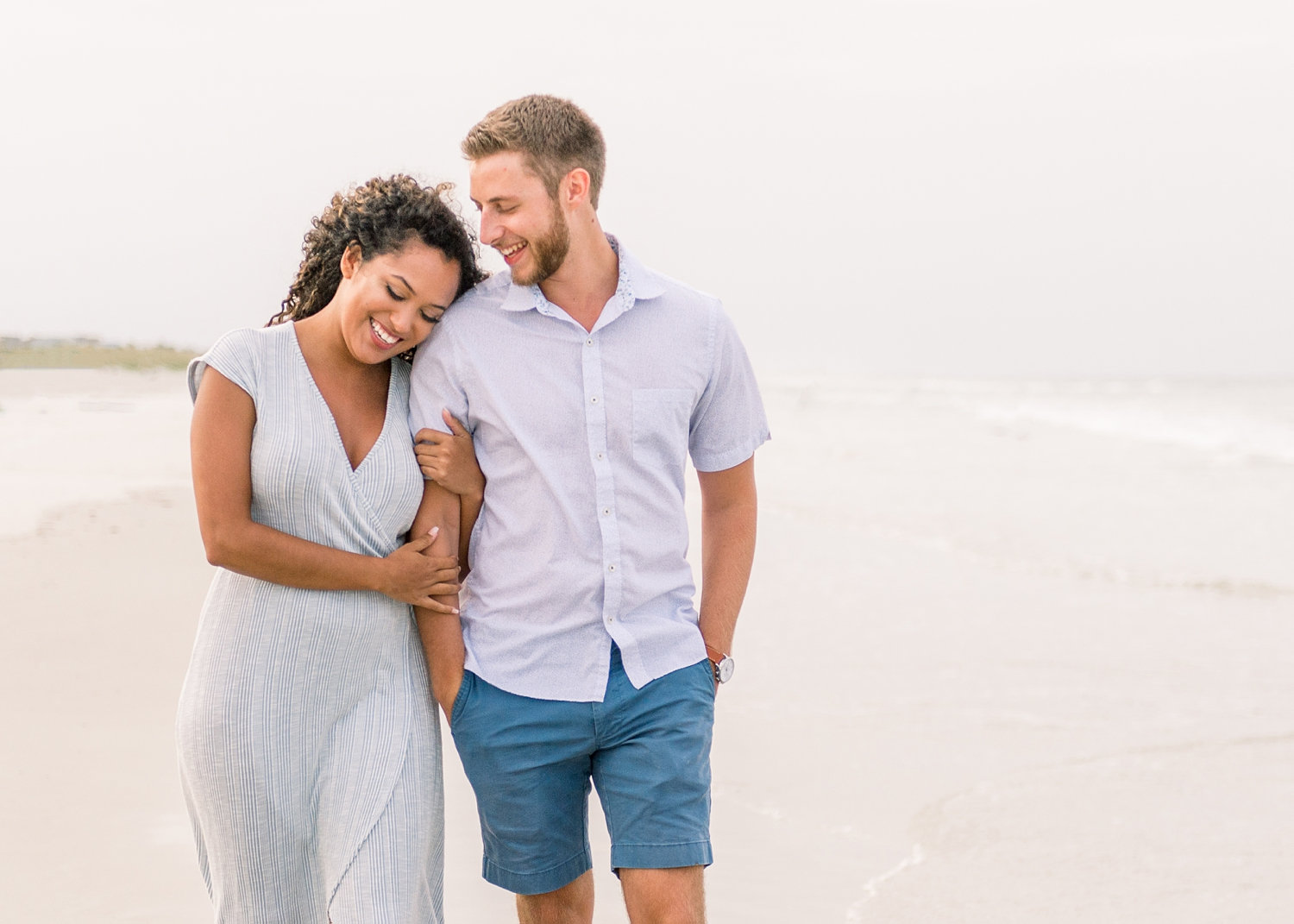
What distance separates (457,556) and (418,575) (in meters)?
0.21

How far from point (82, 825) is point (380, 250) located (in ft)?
8.08

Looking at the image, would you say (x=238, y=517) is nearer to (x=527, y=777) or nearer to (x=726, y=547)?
(x=527, y=777)

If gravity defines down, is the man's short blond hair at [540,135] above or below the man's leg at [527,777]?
above

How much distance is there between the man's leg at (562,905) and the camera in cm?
251

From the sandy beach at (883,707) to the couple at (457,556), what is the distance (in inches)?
47.3

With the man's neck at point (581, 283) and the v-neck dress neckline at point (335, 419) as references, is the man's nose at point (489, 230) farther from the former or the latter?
the v-neck dress neckline at point (335, 419)

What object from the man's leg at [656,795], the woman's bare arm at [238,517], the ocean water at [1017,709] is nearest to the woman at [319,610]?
the woman's bare arm at [238,517]

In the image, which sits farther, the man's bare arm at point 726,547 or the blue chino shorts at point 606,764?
the man's bare arm at point 726,547

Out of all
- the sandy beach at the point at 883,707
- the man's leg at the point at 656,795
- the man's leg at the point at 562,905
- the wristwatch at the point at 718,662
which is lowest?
the sandy beach at the point at 883,707

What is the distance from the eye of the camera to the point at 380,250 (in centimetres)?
226

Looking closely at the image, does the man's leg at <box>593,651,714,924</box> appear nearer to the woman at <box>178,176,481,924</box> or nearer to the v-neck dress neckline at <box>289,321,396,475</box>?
the woman at <box>178,176,481,924</box>

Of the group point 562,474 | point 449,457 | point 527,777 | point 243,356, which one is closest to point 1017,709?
point 527,777

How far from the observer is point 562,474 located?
7.62ft

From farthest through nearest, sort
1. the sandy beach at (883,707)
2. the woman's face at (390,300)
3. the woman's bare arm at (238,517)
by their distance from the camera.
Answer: the sandy beach at (883,707)
the woman's face at (390,300)
the woman's bare arm at (238,517)
